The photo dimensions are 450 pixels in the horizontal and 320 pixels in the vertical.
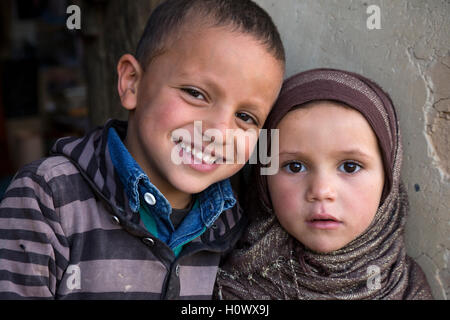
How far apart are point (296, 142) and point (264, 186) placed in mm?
230

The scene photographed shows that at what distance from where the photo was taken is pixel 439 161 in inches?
63.0

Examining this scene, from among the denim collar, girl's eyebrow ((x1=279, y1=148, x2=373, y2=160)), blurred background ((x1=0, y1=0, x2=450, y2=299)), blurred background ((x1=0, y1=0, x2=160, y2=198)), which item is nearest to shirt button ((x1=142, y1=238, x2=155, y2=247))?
the denim collar

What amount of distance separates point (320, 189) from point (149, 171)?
591 mm

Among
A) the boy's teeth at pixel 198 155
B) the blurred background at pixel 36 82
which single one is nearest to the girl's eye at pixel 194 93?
the boy's teeth at pixel 198 155

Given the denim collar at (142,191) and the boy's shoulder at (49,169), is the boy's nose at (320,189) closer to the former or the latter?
the denim collar at (142,191)

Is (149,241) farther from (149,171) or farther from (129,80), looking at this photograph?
(129,80)

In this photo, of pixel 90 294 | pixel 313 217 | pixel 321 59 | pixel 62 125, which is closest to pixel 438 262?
pixel 313 217

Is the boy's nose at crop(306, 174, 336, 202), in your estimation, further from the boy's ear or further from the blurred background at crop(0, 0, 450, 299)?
the boy's ear

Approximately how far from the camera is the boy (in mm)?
1373

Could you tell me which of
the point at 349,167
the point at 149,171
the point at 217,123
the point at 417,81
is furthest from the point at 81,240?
the point at 417,81

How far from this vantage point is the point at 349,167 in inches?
58.4

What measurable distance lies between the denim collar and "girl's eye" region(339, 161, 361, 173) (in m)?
0.41

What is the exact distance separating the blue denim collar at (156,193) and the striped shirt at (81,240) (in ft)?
0.10
